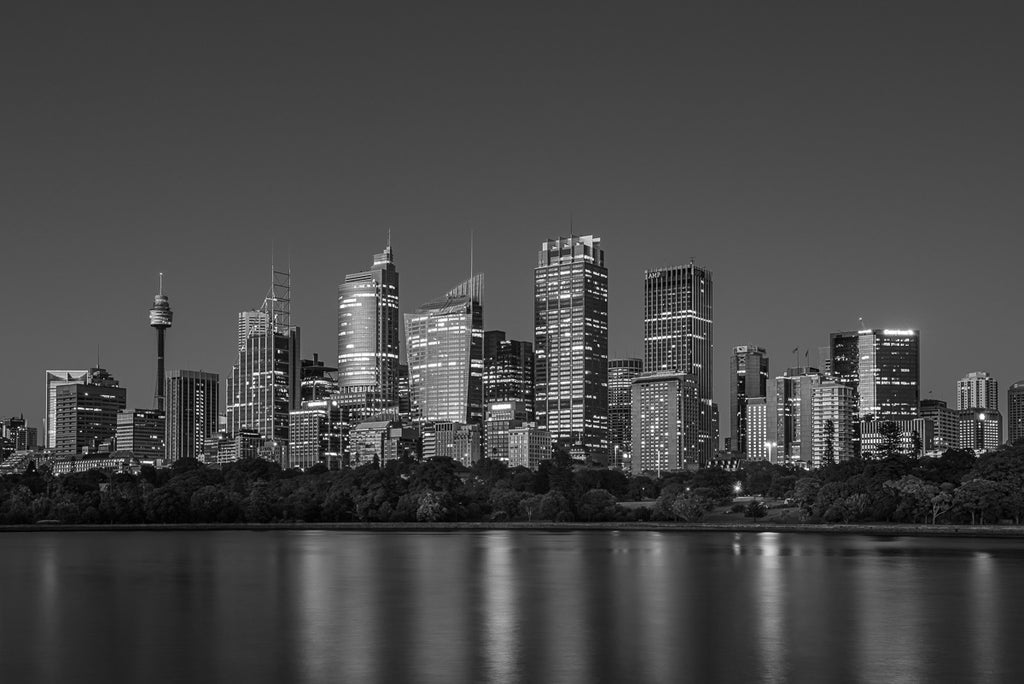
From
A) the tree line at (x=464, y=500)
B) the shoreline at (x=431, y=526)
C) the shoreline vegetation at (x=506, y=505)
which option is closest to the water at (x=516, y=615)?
the shoreline vegetation at (x=506, y=505)

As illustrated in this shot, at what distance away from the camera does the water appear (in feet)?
138

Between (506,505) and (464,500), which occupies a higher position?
(464,500)

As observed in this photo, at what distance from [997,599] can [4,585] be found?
54287 mm

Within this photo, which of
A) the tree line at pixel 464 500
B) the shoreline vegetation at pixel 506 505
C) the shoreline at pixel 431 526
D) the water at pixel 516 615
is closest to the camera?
the water at pixel 516 615

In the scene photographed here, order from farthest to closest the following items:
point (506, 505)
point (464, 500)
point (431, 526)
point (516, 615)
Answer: point (464, 500), point (506, 505), point (431, 526), point (516, 615)

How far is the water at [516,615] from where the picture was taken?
42125 millimetres

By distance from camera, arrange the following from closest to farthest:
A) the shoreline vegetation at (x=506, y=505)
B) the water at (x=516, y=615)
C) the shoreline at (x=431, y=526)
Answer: the water at (x=516, y=615), the shoreline vegetation at (x=506, y=505), the shoreline at (x=431, y=526)

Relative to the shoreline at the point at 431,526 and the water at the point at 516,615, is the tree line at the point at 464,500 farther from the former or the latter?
the water at the point at 516,615

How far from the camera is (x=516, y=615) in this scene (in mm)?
56781

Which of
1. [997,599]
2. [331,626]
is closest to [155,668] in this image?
[331,626]

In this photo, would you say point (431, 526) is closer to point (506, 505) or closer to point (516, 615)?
point (506, 505)

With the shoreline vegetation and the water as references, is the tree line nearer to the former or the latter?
the shoreline vegetation

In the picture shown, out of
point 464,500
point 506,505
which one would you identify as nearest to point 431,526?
point 506,505

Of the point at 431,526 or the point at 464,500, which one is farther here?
the point at 464,500
